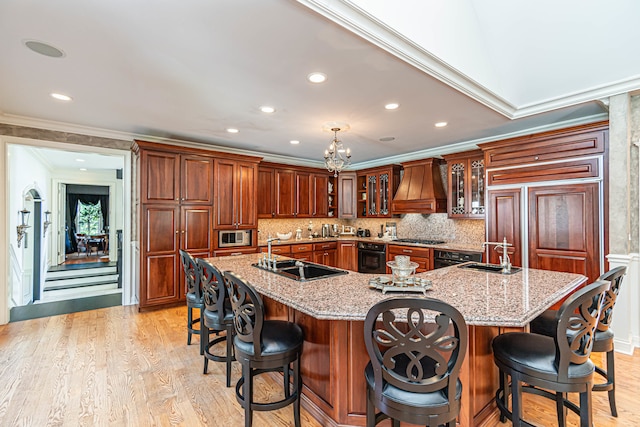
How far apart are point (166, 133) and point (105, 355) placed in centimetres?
293

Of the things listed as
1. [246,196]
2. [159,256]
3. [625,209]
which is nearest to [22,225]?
[159,256]

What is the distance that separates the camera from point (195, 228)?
4.67m

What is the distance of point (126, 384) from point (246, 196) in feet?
10.5

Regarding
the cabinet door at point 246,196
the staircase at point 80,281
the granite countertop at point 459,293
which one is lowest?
the staircase at point 80,281

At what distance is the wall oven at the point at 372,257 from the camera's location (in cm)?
571

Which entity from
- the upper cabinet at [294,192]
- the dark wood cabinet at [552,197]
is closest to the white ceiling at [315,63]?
the dark wood cabinet at [552,197]

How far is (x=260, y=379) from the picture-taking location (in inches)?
103

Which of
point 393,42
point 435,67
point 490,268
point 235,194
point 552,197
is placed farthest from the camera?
point 235,194

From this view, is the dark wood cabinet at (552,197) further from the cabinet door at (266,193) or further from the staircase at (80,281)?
the staircase at (80,281)

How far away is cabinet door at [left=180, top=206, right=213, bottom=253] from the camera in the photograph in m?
4.57

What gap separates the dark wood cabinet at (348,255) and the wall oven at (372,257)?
88 millimetres

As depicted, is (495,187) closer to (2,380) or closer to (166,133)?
(166,133)

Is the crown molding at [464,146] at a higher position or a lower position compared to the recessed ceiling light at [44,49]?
lower

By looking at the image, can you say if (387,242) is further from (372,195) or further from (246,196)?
(246,196)
